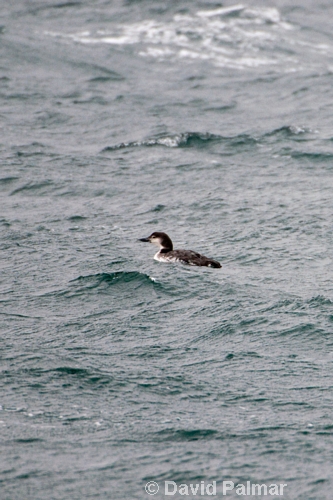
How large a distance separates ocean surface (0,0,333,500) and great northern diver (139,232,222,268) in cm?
16

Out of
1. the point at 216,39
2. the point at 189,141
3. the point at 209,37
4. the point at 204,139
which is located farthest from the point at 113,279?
the point at 209,37

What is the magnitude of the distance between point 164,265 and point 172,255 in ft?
0.68

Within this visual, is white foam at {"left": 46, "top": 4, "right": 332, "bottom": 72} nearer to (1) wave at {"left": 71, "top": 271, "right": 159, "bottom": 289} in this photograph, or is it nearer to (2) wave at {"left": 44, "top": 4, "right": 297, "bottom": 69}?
(2) wave at {"left": 44, "top": 4, "right": 297, "bottom": 69}

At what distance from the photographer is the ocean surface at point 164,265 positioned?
8008 millimetres

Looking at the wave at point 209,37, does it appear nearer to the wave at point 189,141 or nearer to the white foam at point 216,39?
the white foam at point 216,39

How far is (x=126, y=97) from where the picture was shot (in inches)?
842

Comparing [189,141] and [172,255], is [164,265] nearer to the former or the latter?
[172,255]

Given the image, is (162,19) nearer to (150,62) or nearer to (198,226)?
(150,62)

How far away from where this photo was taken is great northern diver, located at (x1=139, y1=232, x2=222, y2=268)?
12.3 meters

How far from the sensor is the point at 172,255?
12633mm

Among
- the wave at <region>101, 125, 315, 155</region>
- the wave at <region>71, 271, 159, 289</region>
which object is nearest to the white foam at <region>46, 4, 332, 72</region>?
the wave at <region>101, 125, 315, 155</region>

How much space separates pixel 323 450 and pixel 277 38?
67.0 feet

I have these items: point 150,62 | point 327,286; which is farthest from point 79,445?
point 150,62

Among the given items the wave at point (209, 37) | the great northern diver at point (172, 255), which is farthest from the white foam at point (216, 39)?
the great northern diver at point (172, 255)
